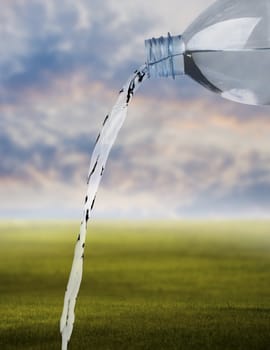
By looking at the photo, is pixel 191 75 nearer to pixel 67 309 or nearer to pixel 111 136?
pixel 111 136

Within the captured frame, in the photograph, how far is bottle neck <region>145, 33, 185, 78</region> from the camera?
4.41ft

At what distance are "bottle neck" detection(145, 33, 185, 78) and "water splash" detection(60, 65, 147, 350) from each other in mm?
25

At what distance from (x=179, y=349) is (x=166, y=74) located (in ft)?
6.63

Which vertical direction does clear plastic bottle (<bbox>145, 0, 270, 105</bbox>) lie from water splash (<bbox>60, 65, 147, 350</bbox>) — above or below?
above

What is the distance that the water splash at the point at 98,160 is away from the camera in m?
1.38

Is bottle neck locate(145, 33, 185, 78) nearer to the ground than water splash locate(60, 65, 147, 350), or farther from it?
farther from it

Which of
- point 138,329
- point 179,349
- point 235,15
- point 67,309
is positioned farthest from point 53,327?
point 235,15

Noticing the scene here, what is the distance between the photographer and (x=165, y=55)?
53.2 inches

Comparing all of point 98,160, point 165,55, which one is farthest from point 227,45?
point 98,160

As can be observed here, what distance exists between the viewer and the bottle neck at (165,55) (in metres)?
1.34

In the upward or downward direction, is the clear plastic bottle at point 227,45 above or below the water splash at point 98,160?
above

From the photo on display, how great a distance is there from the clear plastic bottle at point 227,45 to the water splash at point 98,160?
0.05 m

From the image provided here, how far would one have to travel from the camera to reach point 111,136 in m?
1.40

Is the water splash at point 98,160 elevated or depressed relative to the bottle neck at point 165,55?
depressed
